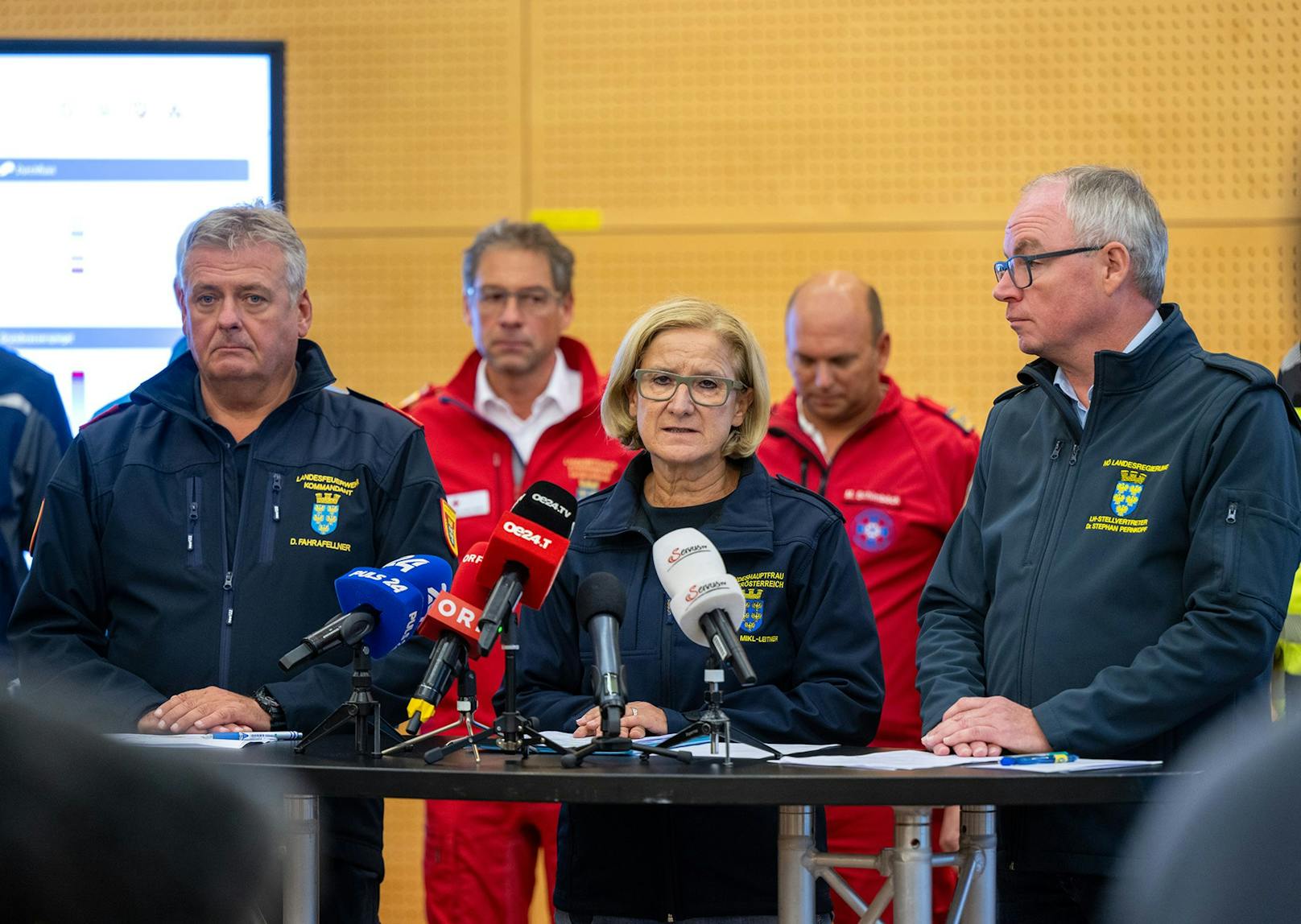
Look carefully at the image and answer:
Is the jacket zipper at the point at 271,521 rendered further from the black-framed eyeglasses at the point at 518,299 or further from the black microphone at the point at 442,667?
the black-framed eyeglasses at the point at 518,299

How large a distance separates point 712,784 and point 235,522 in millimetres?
1445

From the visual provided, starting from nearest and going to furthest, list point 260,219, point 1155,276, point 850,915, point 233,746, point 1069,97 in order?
point 233,746 < point 1155,276 < point 260,219 < point 850,915 < point 1069,97

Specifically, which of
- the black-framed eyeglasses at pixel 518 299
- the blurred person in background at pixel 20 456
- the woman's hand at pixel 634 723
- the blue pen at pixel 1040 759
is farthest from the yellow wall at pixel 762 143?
the blue pen at pixel 1040 759

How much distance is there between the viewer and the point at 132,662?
312 centimetres

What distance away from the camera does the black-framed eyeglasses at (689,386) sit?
9.82 ft

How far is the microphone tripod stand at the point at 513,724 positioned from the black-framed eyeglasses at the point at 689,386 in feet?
2.12

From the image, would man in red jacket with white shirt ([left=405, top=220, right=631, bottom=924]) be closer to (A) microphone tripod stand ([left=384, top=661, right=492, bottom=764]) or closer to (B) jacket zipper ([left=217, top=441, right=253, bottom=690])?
(B) jacket zipper ([left=217, top=441, right=253, bottom=690])

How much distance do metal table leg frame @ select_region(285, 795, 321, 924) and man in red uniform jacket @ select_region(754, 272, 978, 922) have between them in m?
1.85

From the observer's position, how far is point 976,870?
2.48 meters

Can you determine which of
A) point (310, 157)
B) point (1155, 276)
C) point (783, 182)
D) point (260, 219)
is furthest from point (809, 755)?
point (310, 157)

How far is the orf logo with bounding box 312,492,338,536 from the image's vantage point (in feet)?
10.5

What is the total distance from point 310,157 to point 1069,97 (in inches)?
113

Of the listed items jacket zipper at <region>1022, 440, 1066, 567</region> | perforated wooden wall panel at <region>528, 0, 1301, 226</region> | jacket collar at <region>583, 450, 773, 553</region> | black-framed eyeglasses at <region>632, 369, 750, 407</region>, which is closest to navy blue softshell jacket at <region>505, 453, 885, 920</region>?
jacket collar at <region>583, 450, 773, 553</region>

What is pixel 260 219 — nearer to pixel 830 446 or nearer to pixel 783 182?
pixel 830 446
